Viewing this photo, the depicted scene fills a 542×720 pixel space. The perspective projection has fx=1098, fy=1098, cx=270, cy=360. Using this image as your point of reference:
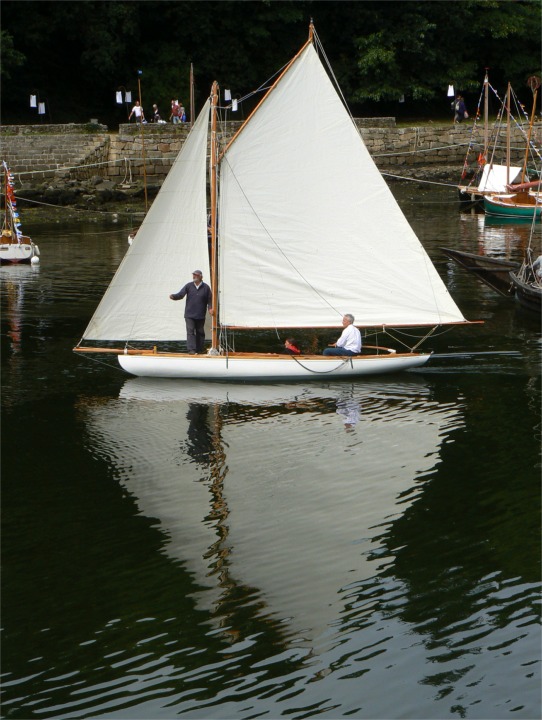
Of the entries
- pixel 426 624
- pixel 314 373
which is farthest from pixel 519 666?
pixel 314 373

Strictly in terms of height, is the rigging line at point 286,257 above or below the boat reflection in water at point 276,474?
above

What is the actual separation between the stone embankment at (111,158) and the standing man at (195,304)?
3379 centimetres

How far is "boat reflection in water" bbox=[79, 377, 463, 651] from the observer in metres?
16.2

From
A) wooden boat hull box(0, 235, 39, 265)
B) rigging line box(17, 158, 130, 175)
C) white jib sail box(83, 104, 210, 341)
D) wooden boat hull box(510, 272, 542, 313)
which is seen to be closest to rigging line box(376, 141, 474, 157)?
rigging line box(17, 158, 130, 175)

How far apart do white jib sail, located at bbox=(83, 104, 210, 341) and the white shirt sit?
3578mm

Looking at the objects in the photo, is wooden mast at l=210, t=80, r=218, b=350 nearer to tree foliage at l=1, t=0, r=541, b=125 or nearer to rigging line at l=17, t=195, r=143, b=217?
rigging line at l=17, t=195, r=143, b=217

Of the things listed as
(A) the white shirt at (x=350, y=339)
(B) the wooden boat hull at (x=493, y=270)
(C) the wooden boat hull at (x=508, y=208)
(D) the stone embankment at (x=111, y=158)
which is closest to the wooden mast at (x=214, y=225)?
(A) the white shirt at (x=350, y=339)

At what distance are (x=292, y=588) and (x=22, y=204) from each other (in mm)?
47512

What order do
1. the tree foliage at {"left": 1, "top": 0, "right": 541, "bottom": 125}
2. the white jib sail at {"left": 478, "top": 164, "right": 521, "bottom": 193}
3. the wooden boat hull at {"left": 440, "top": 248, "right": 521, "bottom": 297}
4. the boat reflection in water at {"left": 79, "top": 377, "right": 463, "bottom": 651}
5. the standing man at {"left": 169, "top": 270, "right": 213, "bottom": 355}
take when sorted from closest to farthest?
the boat reflection in water at {"left": 79, "top": 377, "right": 463, "bottom": 651} → the standing man at {"left": 169, "top": 270, "right": 213, "bottom": 355} → the wooden boat hull at {"left": 440, "top": 248, "right": 521, "bottom": 297} → the white jib sail at {"left": 478, "top": 164, "right": 521, "bottom": 193} → the tree foliage at {"left": 1, "top": 0, "right": 541, "bottom": 125}

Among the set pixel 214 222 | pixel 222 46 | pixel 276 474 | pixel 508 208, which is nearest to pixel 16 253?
pixel 214 222

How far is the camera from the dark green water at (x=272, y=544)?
45.1 feet

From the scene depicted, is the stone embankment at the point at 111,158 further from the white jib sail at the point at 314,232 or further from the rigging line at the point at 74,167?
the white jib sail at the point at 314,232

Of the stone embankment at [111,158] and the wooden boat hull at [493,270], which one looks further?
the stone embankment at [111,158]

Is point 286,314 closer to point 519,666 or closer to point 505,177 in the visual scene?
point 519,666
